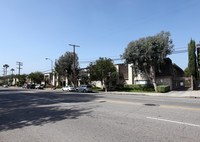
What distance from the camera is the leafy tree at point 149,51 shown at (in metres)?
23.8

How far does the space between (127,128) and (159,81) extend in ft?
86.3

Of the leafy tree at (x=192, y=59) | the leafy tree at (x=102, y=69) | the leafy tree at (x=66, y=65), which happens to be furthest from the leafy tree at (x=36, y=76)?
the leafy tree at (x=192, y=59)

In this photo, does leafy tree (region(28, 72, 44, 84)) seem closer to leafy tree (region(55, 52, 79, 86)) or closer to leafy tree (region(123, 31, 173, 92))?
leafy tree (region(55, 52, 79, 86))

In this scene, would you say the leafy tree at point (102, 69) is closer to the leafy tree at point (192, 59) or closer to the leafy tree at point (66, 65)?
the leafy tree at point (66, 65)

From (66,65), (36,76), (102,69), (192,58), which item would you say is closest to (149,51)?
(102,69)

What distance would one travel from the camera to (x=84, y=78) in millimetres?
38562

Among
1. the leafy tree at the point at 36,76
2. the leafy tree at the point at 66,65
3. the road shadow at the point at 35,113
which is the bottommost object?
the road shadow at the point at 35,113

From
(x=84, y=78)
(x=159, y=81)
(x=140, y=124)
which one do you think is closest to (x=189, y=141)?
(x=140, y=124)

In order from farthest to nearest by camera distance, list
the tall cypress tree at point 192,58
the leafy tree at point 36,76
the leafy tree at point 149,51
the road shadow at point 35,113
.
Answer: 1. the leafy tree at point 36,76
2. the tall cypress tree at point 192,58
3. the leafy tree at point 149,51
4. the road shadow at point 35,113

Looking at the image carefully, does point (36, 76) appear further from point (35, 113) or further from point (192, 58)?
point (35, 113)

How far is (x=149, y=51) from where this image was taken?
23750mm

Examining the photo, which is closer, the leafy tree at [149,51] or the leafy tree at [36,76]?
the leafy tree at [149,51]

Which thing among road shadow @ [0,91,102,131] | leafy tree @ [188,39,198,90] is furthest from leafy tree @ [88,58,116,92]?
road shadow @ [0,91,102,131]

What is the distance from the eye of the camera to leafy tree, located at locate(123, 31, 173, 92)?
23844 mm
